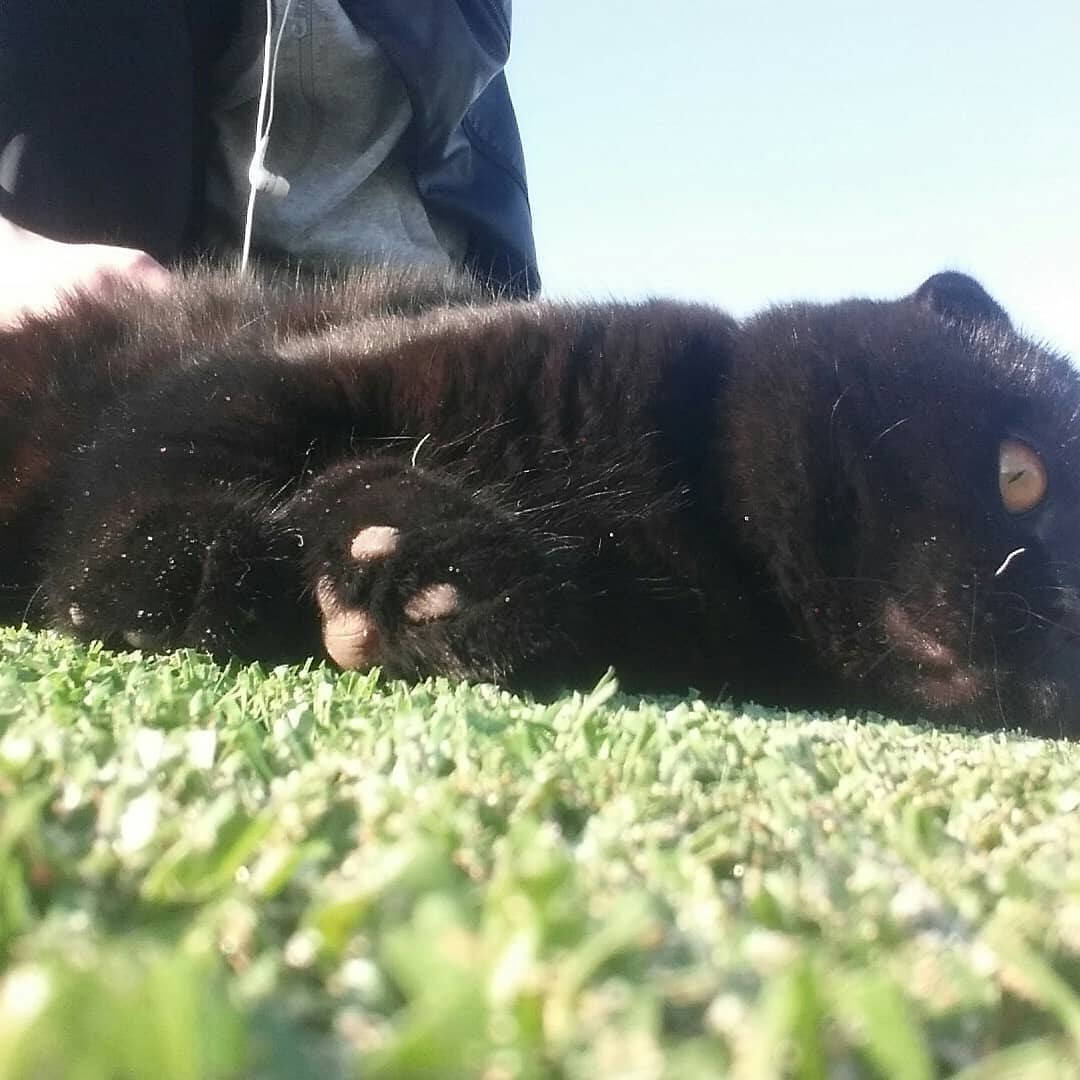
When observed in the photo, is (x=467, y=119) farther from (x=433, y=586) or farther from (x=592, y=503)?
(x=433, y=586)

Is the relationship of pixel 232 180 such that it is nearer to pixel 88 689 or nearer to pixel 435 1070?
pixel 88 689

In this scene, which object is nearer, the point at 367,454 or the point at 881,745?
the point at 881,745

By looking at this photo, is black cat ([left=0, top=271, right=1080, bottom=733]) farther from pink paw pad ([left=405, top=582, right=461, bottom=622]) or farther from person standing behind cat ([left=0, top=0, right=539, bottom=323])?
person standing behind cat ([left=0, top=0, right=539, bottom=323])

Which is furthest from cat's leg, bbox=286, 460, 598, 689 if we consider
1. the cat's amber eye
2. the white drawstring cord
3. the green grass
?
the white drawstring cord

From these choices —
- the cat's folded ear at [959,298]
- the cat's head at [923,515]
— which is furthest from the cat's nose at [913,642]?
the cat's folded ear at [959,298]

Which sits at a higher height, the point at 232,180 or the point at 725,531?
the point at 232,180

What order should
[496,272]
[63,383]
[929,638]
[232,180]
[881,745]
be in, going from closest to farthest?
[881,745] → [929,638] → [63,383] → [232,180] → [496,272]

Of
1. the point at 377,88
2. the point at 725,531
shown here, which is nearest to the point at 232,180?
the point at 377,88
